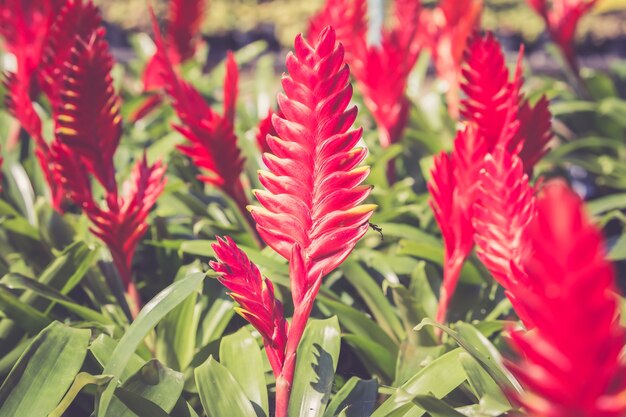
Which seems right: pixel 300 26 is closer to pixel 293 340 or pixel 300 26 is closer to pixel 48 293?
pixel 48 293

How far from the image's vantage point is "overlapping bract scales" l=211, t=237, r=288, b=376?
113cm

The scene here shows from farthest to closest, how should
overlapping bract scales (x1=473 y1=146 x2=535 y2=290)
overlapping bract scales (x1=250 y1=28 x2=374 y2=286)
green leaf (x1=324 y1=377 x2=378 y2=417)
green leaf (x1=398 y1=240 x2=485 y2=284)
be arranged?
green leaf (x1=398 y1=240 x2=485 y2=284) < green leaf (x1=324 y1=377 x2=378 y2=417) < overlapping bract scales (x1=473 y1=146 x2=535 y2=290) < overlapping bract scales (x1=250 y1=28 x2=374 y2=286)

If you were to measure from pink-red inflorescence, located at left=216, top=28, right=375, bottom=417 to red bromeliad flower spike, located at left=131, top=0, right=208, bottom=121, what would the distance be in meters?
1.82

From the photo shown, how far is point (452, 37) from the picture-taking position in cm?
278

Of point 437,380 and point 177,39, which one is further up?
point 177,39

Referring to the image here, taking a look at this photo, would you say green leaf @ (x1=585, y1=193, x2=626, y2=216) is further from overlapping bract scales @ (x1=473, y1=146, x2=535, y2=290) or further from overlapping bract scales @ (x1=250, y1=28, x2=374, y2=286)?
overlapping bract scales @ (x1=250, y1=28, x2=374, y2=286)

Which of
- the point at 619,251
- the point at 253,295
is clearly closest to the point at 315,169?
the point at 253,295

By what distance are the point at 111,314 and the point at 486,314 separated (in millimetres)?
882

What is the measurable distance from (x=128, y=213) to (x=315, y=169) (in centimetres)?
67

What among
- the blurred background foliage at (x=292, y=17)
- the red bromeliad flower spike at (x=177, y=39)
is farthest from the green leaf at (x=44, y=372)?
the blurred background foliage at (x=292, y=17)

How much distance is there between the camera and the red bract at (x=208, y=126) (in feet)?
5.48

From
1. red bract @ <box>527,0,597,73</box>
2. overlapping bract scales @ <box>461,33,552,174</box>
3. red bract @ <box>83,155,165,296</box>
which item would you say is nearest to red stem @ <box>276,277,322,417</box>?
overlapping bract scales @ <box>461,33,552,174</box>

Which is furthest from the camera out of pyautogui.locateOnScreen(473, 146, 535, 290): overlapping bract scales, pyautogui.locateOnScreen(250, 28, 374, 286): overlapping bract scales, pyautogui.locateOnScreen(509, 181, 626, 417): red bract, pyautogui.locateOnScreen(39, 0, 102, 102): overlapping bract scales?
pyautogui.locateOnScreen(39, 0, 102, 102): overlapping bract scales

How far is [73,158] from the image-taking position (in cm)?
163
